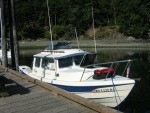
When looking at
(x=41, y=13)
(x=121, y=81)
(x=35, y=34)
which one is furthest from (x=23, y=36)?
(x=121, y=81)

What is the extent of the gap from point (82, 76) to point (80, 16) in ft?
239

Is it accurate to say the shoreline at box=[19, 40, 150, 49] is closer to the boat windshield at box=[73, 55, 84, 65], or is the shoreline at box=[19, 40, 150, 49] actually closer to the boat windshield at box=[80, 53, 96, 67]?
the boat windshield at box=[80, 53, 96, 67]

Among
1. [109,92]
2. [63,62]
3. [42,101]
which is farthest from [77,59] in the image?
[42,101]

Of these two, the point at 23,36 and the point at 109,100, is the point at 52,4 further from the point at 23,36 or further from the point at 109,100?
the point at 109,100

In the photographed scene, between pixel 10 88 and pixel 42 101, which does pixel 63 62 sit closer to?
pixel 10 88

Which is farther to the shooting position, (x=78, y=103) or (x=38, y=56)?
(x=38, y=56)

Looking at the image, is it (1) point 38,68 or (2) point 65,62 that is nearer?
(2) point 65,62

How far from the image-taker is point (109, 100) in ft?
47.0

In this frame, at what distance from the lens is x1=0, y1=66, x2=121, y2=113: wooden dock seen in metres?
9.17

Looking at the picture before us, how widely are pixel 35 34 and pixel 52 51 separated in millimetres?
70929

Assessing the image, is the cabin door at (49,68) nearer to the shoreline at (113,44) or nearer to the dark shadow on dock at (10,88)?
the dark shadow on dock at (10,88)

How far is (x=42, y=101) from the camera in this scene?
10.4 meters

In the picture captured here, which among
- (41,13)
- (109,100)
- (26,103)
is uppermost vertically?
(41,13)

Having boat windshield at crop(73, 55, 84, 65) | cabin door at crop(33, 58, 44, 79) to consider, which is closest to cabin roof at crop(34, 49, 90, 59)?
boat windshield at crop(73, 55, 84, 65)
